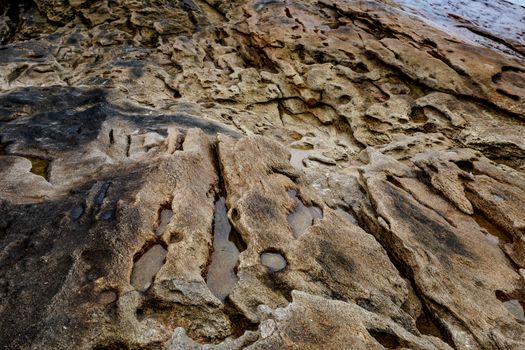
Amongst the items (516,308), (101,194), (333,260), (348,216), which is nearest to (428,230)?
(348,216)

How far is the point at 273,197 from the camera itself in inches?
373

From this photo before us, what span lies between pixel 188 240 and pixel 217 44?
20.8 m

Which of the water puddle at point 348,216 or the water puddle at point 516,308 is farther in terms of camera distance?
the water puddle at point 348,216

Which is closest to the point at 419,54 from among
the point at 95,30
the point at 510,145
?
the point at 510,145

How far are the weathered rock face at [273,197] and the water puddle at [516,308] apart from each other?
0.03m

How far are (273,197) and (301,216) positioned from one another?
97 centimetres

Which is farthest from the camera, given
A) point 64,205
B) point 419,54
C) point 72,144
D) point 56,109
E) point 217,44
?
point 217,44

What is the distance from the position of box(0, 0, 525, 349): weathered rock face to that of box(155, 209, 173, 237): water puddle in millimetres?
79

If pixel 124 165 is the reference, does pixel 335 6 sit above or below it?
above

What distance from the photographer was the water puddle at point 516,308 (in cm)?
761

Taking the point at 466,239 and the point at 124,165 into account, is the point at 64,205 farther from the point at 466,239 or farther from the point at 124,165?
the point at 466,239

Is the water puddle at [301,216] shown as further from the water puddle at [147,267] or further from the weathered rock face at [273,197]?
the water puddle at [147,267]

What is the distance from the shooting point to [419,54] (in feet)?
64.1

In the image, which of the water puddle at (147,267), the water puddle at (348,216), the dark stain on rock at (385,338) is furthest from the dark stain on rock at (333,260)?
the water puddle at (147,267)
